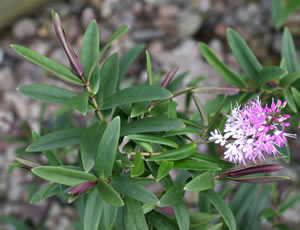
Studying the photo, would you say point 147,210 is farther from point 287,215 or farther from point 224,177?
point 287,215

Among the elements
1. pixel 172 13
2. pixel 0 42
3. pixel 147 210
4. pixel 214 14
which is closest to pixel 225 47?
pixel 214 14

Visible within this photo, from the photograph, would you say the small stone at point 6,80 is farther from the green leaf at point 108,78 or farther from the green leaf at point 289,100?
the green leaf at point 289,100

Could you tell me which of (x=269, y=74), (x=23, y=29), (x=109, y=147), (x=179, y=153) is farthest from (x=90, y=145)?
(x=23, y=29)

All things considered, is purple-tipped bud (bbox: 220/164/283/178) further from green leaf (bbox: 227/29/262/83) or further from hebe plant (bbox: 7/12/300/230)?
green leaf (bbox: 227/29/262/83)

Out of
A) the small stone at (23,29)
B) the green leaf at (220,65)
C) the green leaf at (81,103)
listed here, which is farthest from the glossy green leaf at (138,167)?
Answer: the small stone at (23,29)

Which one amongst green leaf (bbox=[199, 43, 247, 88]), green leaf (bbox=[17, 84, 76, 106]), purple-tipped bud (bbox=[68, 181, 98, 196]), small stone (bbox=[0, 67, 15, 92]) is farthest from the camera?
small stone (bbox=[0, 67, 15, 92])

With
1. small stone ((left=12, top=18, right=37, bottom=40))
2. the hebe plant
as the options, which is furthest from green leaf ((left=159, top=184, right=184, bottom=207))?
small stone ((left=12, top=18, right=37, bottom=40))
